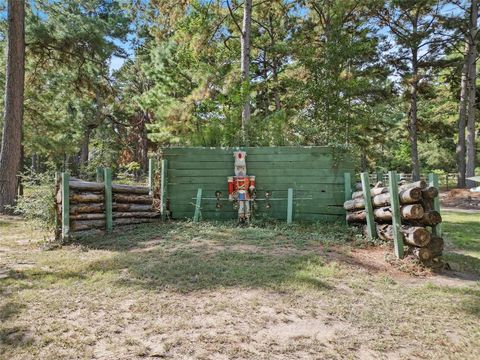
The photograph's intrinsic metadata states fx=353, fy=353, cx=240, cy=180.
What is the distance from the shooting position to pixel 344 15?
15.8 metres

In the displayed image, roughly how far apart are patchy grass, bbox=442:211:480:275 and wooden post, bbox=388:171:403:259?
78 cm

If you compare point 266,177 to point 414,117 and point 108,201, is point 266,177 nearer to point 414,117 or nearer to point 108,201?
point 108,201

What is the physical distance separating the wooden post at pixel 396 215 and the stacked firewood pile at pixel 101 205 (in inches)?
193

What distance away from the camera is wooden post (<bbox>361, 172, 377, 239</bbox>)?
5.79 m

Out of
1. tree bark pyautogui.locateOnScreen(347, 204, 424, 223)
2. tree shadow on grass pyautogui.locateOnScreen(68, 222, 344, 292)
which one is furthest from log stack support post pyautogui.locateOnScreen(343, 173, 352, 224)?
tree shadow on grass pyautogui.locateOnScreen(68, 222, 344, 292)

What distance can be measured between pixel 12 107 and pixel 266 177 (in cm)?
690

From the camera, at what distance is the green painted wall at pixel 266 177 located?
7676 mm

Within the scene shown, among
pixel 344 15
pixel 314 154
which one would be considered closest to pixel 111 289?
pixel 314 154

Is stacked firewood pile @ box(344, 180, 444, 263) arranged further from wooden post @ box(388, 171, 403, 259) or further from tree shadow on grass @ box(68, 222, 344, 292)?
tree shadow on grass @ box(68, 222, 344, 292)

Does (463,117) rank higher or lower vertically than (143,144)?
higher

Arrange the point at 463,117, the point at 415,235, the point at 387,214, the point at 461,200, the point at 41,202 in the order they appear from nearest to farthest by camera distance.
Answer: the point at 415,235 → the point at 387,214 → the point at 41,202 → the point at 461,200 → the point at 463,117

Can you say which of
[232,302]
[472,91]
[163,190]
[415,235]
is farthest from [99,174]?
[472,91]

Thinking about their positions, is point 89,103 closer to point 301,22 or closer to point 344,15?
point 301,22

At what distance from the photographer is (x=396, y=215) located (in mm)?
4957
